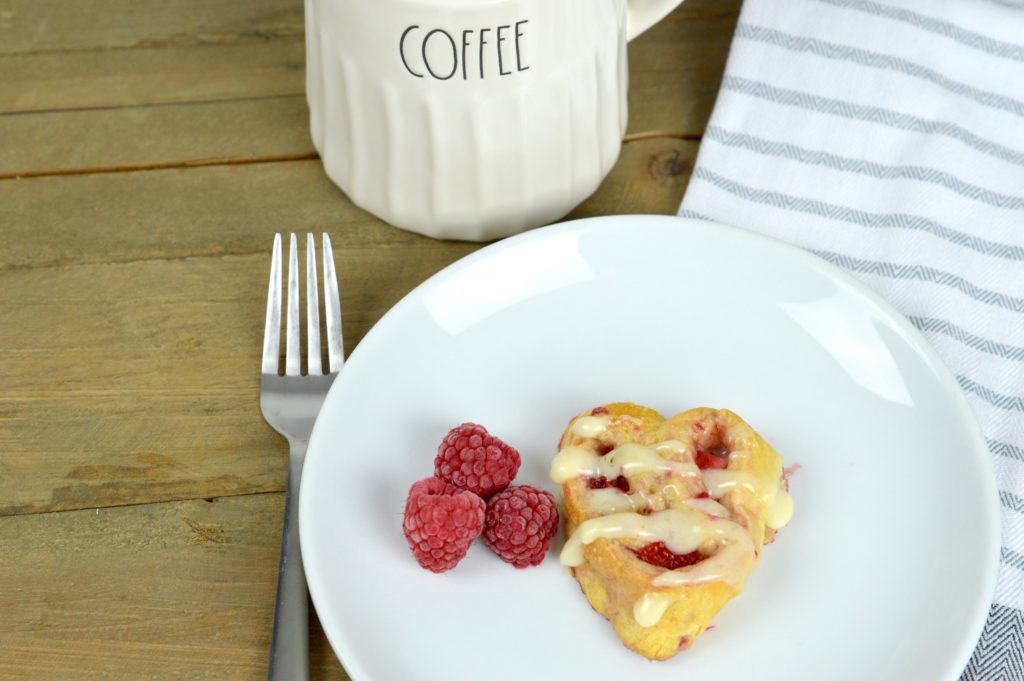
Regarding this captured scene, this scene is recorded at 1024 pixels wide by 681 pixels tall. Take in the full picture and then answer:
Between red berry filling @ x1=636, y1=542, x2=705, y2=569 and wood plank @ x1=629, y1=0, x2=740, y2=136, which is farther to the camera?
wood plank @ x1=629, y1=0, x2=740, y2=136

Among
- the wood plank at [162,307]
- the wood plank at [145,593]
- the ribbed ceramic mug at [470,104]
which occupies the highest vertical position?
the ribbed ceramic mug at [470,104]

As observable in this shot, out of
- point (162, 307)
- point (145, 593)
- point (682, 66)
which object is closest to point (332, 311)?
point (162, 307)

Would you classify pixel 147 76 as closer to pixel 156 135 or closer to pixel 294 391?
pixel 156 135

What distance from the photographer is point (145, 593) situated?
88 cm

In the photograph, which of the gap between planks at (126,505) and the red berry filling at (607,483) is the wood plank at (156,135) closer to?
the gap between planks at (126,505)

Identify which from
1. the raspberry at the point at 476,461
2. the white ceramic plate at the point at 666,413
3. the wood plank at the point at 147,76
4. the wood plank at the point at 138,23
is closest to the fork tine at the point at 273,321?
the white ceramic plate at the point at 666,413

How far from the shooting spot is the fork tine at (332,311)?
99 centimetres

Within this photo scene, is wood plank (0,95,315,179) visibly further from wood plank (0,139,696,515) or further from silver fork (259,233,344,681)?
silver fork (259,233,344,681)

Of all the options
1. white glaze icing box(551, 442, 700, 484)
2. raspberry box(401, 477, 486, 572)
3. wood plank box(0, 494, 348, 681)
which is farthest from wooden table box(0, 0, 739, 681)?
white glaze icing box(551, 442, 700, 484)

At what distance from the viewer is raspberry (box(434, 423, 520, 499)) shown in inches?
33.1

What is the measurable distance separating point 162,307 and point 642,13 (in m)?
0.53

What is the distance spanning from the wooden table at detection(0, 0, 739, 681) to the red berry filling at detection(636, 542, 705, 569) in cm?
25

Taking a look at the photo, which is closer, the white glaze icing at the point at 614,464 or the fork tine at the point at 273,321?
the white glaze icing at the point at 614,464

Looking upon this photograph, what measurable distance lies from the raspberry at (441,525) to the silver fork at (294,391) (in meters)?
0.10
